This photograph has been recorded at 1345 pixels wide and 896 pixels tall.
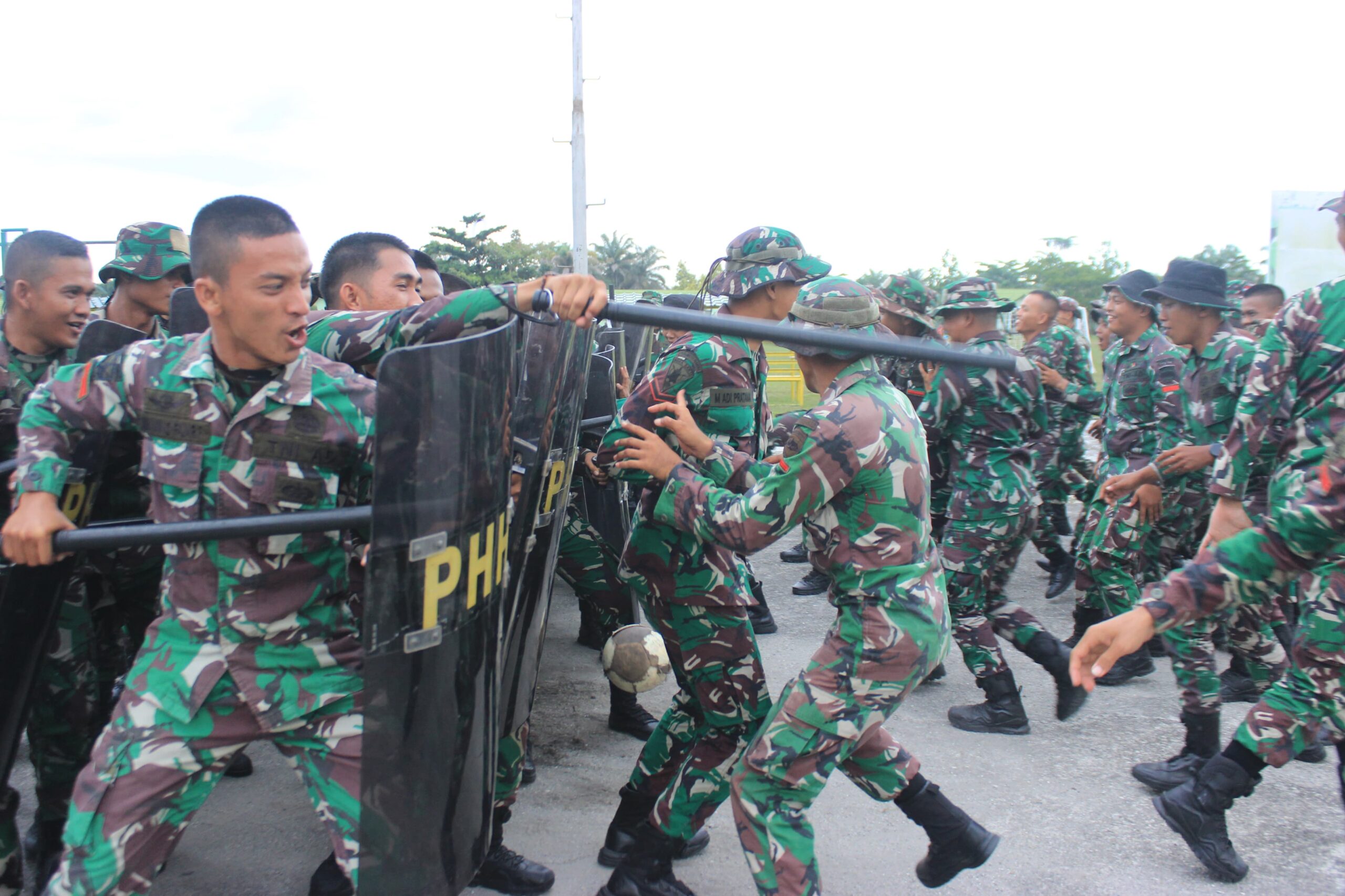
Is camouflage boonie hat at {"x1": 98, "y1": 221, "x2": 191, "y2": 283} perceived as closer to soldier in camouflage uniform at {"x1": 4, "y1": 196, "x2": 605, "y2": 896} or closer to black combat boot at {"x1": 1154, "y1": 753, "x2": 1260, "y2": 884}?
soldier in camouflage uniform at {"x1": 4, "y1": 196, "x2": 605, "y2": 896}

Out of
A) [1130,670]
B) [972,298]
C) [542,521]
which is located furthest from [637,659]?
[1130,670]

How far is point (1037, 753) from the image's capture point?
4449 mm

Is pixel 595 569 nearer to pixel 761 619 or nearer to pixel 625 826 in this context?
pixel 625 826

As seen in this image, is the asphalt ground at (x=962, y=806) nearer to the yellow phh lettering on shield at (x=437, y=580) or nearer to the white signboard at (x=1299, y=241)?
the yellow phh lettering on shield at (x=437, y=580)

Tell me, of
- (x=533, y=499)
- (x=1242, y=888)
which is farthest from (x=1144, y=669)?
(x=533, y=499)

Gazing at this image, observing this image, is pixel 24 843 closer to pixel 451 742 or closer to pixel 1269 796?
pixel 451 742

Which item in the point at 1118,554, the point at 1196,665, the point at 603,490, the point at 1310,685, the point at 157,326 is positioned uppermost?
the point at 157,326

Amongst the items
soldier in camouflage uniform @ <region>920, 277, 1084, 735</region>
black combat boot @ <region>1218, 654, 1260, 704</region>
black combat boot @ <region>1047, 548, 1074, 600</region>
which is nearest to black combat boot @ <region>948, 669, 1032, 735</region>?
soldier in camouflage uniform @ <region>920, 277, 1084, 735</region>

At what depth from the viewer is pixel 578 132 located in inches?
658

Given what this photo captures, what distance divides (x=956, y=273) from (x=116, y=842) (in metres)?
44.0

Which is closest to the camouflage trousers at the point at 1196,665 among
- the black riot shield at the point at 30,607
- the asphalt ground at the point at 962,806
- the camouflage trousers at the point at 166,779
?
the asphalt ground at the point at 962,806

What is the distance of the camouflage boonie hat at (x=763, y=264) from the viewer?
3.76 m

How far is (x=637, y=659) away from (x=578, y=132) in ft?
46.9

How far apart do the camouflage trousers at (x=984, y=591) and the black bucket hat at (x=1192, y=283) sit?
4.62 ft
